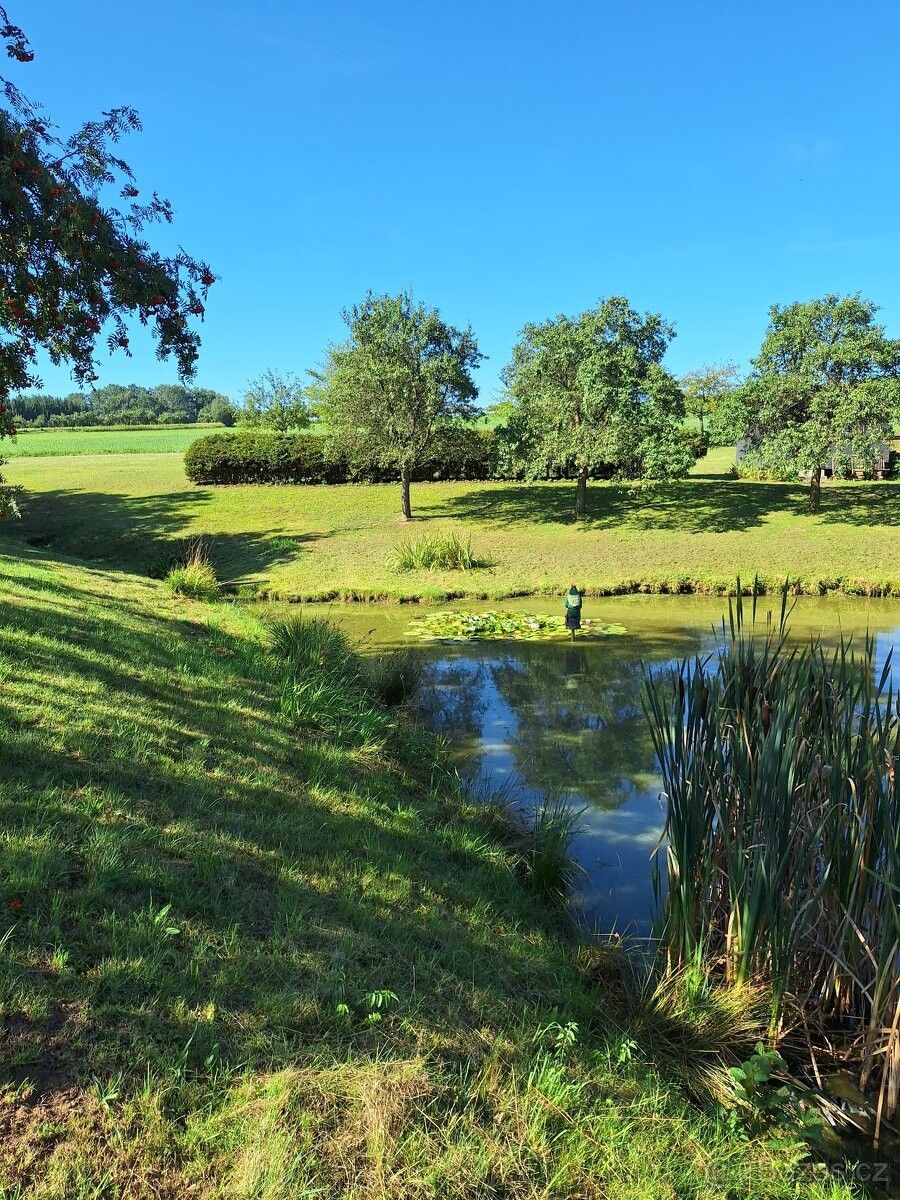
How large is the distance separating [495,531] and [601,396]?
5.17 m

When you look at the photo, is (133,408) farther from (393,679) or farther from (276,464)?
(393,679)

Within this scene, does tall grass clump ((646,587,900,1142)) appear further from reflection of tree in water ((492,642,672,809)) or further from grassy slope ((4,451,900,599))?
grassy slope ((4,451,900,599))

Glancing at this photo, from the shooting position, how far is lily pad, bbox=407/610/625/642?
526 inches

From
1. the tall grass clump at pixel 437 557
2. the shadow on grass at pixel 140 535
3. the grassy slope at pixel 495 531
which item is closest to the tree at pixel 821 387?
the grassy slope at pixel 495 531

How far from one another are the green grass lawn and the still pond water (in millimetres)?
38597

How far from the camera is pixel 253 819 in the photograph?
444 centimetres

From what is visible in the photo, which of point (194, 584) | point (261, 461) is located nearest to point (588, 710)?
point (194, 584)

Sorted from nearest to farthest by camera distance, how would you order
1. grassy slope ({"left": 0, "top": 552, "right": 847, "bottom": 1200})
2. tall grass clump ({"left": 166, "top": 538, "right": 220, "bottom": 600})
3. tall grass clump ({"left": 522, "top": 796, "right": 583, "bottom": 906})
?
grassy slope ({"left": 0, "top": 552, "right": 847, "bottom": 1200}) → tall grass clump ({"left": 522, "top": 796, "right": 583, "bottom": 906}) → tall grass clump ({"left": 166, "top": 538, "right": 220, "bottom": 600})

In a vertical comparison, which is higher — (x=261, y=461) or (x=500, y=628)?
(x=261, y=461)

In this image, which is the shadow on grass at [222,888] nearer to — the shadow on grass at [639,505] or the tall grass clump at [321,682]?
the tall grass clump at [321,682]

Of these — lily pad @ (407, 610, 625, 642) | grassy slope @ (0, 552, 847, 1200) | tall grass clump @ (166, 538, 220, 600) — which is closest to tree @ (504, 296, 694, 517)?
lily pad @ (407, 610, 625, 642)

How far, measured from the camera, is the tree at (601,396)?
2238cm

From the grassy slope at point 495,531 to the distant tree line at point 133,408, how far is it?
5285 centimetres

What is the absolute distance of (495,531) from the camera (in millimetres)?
23266
